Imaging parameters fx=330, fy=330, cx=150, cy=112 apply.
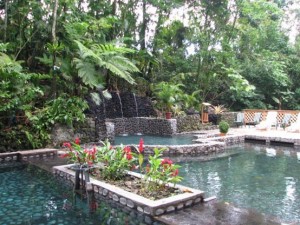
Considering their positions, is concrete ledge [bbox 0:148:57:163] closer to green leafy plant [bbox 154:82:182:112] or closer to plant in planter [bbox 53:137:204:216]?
plant in planter [bbox 53:137:204:216]

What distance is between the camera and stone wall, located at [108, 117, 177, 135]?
1267 centimetres

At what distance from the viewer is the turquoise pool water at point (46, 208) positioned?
3.76 metres

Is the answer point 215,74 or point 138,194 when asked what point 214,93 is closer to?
point 215,74

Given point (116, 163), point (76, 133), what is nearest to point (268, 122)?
point (76, 133)

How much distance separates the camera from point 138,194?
4297mm

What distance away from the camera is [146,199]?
3.99 m

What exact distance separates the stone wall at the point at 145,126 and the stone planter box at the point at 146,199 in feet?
26.2

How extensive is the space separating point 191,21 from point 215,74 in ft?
9.79

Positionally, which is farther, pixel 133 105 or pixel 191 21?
pixel 191 21

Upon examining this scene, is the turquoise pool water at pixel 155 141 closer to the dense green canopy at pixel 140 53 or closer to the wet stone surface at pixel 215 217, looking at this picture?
the dense green canopy at pixel 140 53

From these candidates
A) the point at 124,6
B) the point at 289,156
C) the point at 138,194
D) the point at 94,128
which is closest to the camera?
the point at 138,194

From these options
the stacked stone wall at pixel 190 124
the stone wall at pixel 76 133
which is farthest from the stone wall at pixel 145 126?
the stone wall at pixel 76 133

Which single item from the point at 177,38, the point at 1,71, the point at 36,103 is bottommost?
the point at 36,103

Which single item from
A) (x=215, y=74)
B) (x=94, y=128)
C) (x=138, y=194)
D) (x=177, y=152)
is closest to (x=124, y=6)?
(x=215, y=74)
